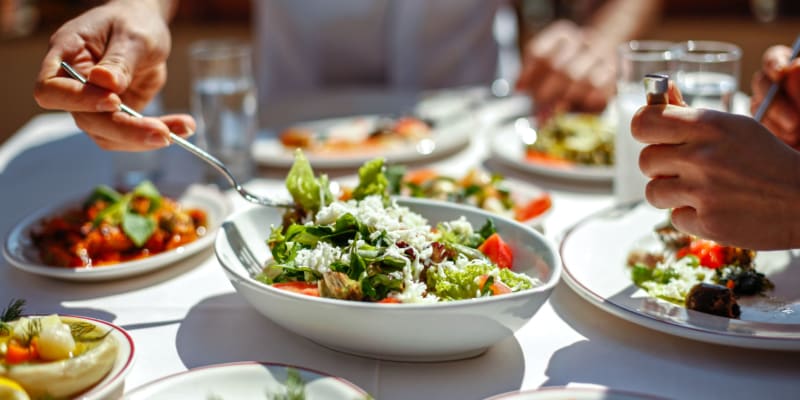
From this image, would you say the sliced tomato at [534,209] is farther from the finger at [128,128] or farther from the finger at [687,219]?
the finger at [128,128]

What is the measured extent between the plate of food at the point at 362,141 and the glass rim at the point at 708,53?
819 mm

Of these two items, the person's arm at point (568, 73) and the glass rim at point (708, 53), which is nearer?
the glass rim at point (708, 53)

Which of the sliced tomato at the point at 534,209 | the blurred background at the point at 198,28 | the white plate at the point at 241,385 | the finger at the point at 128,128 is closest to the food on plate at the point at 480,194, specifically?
the sliced tomato at the point at 534,209

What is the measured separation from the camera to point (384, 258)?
116cm

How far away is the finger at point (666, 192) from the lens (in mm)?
1176

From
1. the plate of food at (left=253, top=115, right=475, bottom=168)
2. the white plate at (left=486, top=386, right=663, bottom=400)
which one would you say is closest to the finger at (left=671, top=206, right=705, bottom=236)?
the white plate at (left=486, top=386, right=663, bottom=400)

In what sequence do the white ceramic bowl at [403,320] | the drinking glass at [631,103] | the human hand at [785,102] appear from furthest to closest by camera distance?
the drinking glass at [631,103]
the human hand at [785,102]
the white ceramic bowl at [403,320]

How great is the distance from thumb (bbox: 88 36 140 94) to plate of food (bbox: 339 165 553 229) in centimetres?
51

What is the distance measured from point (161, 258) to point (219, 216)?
0.95ft

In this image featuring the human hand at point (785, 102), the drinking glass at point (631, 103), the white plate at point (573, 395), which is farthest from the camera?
the drinking glass at point (631, 103)

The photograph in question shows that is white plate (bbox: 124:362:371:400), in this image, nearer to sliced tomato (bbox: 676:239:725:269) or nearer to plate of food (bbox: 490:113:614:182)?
sliced tomato (bbox: 676:239:725:269)

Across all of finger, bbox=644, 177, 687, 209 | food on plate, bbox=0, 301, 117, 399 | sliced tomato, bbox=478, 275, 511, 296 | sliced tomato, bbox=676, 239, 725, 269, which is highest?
finger, bbox=644, 177, 687, 209

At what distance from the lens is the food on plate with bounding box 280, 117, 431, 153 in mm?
2354

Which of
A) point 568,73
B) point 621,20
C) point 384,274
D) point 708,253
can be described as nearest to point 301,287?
point 384,274
